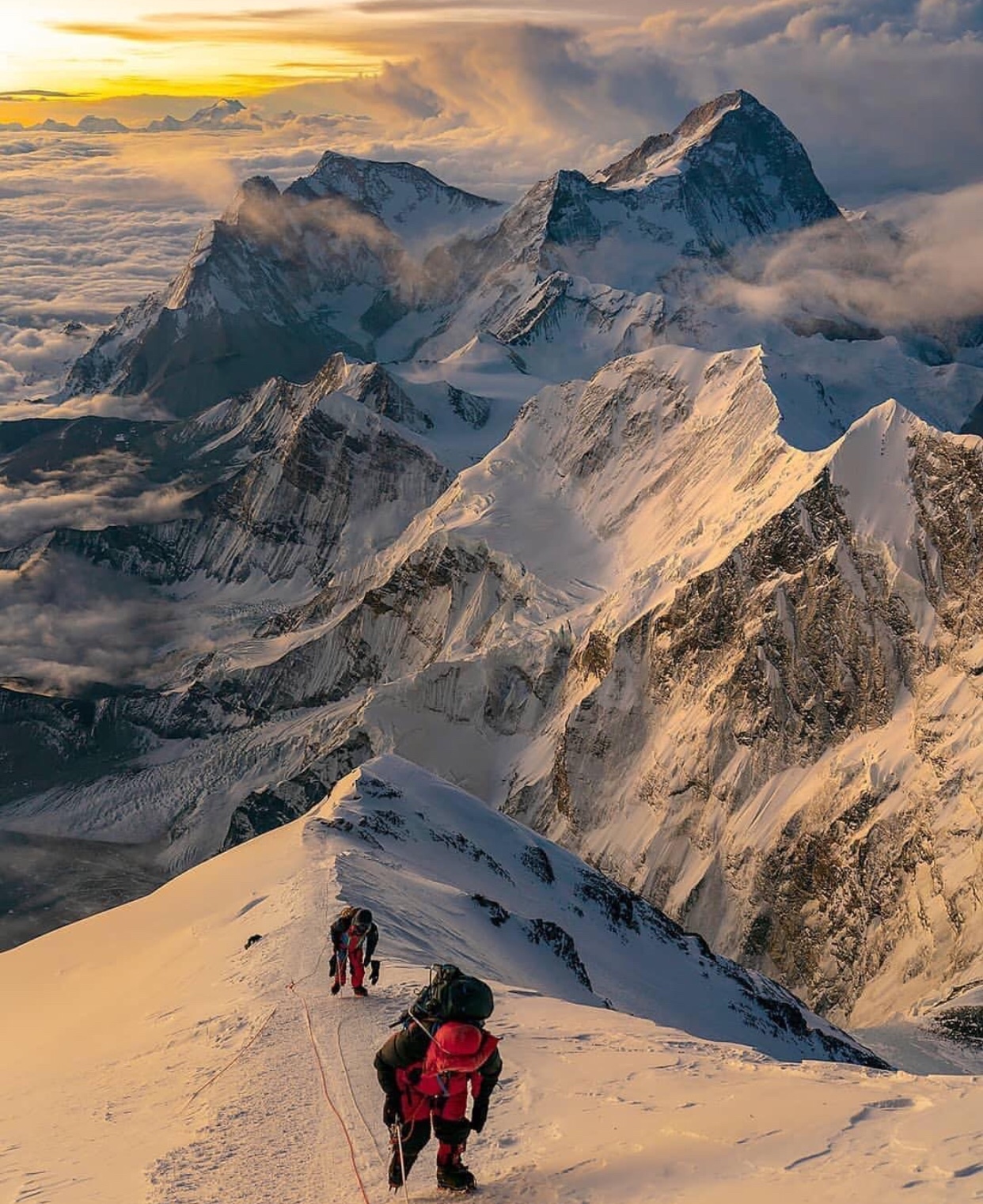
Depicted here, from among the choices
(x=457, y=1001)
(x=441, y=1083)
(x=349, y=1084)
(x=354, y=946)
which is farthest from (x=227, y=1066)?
(x=457, y=1001)

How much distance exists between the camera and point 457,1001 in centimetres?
1944

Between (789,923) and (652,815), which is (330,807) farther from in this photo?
(652,815)

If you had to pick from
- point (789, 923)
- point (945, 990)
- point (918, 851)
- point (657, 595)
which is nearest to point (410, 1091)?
point (945, 990)

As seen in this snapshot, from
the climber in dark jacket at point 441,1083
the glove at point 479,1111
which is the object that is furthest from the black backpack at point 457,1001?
the glove at point 479,1111

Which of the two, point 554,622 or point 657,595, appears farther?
point 554,622

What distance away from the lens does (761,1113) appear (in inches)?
885

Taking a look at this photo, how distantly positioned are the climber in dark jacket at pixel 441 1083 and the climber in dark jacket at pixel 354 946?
15037mm

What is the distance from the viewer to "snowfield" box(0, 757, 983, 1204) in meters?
20.2

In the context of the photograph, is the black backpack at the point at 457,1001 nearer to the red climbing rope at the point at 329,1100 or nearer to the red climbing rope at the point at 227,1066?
the red climbing rope at the point at 329,1100

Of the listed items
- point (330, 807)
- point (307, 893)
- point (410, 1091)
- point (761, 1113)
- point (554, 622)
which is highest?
point (410, 1091)

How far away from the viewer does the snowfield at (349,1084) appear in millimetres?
20203

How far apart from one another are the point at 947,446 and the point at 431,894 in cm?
7936

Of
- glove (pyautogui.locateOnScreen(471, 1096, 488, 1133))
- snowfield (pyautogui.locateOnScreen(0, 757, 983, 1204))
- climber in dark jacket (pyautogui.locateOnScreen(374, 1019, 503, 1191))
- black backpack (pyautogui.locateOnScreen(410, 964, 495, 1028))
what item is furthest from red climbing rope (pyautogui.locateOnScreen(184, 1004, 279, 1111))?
black backpack (pyautogui.locateOnScreen(410, 964, 495, 1028))

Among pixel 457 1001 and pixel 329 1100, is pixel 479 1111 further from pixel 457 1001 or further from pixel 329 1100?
pixel 329 1100
